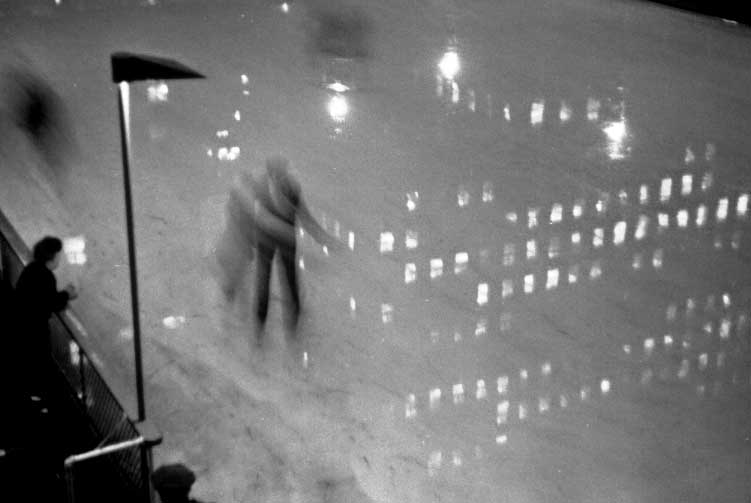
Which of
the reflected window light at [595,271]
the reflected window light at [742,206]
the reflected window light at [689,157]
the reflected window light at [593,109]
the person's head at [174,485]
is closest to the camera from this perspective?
the person's head at [174,485]

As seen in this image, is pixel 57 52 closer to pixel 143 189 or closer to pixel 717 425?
pixel 143 189

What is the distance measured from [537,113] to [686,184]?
2203 millimetres

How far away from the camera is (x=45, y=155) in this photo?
8.53 m

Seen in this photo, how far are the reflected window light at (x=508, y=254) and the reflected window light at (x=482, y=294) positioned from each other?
15.8 inches

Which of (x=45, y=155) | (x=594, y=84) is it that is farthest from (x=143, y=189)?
(x=594, y=84)

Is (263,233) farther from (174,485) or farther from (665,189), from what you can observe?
(174,485)

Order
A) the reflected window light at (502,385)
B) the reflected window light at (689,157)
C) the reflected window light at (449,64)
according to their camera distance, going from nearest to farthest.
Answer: the reflected window light at (502,385)
the reflected window light at (689,157)
the reflected window light at (449,64)

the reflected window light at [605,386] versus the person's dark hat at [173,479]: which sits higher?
the person's dark hat at [173,479]

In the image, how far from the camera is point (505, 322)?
20.6 feet

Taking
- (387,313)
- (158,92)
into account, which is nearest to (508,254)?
(387,313)

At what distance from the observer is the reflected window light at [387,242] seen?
7188 mm

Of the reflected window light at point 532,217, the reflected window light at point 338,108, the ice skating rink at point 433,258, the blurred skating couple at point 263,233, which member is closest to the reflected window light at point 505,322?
the ice skating rink at point 433,258

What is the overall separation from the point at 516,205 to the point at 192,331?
3126 millimetres

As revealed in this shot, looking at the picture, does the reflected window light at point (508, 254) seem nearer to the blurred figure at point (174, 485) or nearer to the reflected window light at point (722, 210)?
the reflected window light at point (722, 210)
